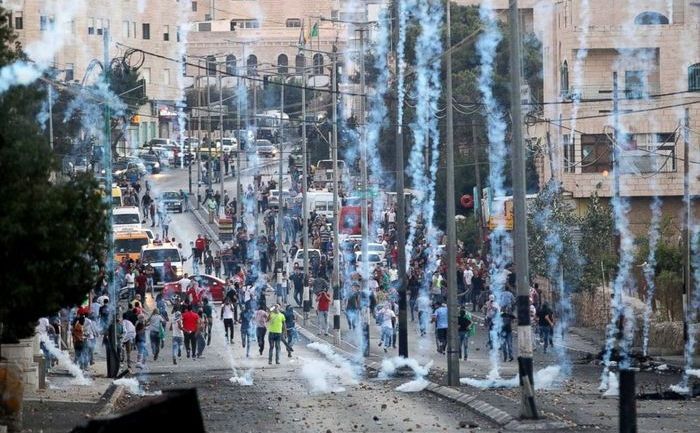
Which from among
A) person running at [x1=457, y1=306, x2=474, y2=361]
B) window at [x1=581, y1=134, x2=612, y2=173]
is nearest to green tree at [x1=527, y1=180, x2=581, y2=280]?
window at [x1=581, y1=134, x2=612, y2=173]

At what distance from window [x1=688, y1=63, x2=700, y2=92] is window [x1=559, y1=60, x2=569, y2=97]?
13.3 feet

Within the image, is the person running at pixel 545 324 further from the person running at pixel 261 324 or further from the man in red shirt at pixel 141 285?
the man in red shirt at pixel 141 285

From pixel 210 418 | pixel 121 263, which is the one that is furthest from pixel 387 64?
pixel 210 418

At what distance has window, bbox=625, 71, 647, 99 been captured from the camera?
54.8 m

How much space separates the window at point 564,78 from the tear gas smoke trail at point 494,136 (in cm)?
361

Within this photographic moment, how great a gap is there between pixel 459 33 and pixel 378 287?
25.7 metres

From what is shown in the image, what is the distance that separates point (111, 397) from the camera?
30375 millimetres

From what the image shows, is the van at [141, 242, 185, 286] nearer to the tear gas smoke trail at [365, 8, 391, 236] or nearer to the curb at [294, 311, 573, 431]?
the tear gas smoke trail at [365, 8, 391, 236]

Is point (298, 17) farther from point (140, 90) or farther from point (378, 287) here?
point (378, 287)

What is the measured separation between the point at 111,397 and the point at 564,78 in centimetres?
3051

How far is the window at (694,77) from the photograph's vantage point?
54844 millimetres

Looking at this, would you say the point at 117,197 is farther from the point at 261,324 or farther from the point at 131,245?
the point at 261,324

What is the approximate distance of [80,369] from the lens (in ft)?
122

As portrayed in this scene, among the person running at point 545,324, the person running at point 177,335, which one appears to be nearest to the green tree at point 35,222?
the person running at point 177,335
